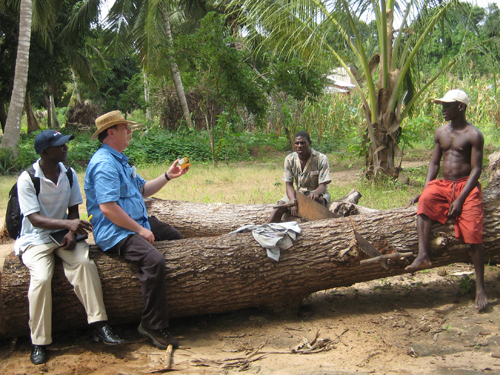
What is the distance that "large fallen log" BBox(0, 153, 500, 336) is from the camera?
12.0 feet

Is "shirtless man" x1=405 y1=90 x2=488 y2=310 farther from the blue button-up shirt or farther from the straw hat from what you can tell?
the straw hat

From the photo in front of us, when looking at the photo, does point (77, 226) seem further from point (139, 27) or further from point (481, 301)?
point (139, 27)

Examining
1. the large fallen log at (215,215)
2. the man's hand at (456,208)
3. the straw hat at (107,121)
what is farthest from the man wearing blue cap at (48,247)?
the man's hand at (456,208)

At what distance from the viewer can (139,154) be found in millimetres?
13445

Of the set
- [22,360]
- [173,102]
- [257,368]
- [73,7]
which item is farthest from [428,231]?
[73,7]

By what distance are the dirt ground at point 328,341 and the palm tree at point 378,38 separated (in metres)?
4.53

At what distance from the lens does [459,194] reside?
399 centimetres

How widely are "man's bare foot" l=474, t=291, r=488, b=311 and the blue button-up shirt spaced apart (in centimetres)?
300

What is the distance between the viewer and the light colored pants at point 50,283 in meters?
3.39

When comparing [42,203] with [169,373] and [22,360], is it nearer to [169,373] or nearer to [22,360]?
[22,360]

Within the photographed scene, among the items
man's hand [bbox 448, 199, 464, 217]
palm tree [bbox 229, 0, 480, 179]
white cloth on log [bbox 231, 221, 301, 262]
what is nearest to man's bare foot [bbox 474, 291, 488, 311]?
man's hand [bbox 448, 199, 464, 217]

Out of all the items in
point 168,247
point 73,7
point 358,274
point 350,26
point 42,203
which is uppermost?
point 73,7

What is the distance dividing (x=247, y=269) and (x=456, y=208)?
1.88 metres

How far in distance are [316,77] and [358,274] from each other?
1105 cm
